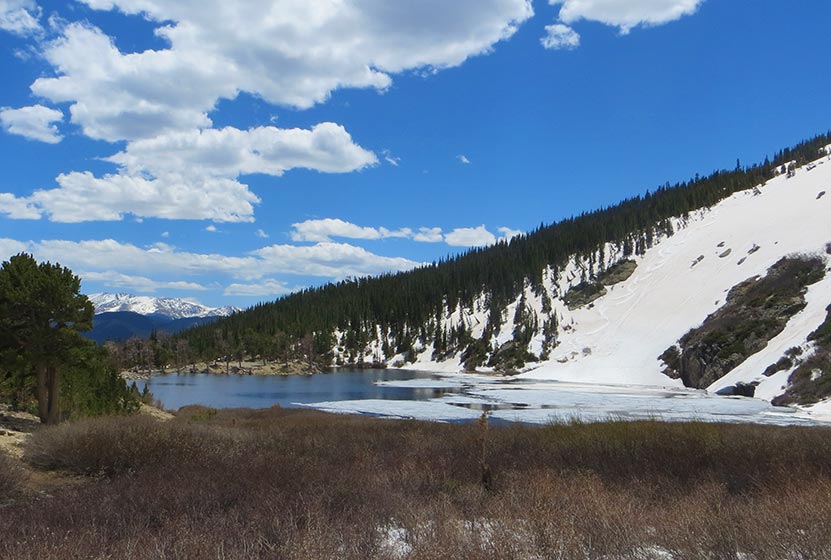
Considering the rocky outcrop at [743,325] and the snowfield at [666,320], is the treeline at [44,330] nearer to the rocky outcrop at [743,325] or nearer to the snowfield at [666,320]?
the snowfield at [666,320]

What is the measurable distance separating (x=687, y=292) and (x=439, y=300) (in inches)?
3035

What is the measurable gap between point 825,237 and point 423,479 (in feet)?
316

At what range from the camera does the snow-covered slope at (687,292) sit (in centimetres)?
7862

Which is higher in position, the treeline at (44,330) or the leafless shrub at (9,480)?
the treeline at (44,330)

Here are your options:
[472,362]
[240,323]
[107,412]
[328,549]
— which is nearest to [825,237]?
[472,362]

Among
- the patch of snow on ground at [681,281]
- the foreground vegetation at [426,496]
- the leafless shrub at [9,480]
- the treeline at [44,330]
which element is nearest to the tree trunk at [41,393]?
the treeline at [44,330]

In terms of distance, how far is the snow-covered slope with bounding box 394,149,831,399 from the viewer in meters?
78.6

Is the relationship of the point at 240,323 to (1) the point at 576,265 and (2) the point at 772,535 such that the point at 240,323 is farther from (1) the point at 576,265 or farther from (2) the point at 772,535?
(2) the point at 772,535

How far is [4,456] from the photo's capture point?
11.8m

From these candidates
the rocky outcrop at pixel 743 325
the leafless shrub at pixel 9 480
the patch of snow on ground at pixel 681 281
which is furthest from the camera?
the patch of snow on ground at pixel 681 281

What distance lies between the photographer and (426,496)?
34.1 ft

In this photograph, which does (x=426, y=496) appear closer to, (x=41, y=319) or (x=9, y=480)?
(x=9, y=480)

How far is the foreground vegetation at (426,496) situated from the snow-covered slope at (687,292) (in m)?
43.2

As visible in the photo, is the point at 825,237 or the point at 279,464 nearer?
the point at 279,464
